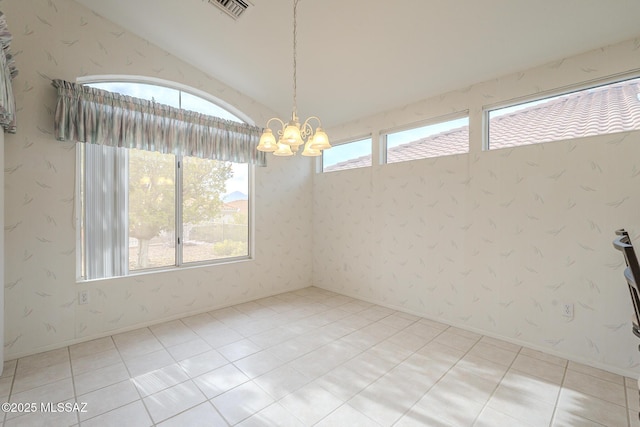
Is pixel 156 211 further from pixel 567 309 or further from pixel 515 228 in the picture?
pixel 567 309

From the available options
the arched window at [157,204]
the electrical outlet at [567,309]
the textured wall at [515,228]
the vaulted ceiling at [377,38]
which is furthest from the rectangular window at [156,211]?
the electrical outlet at [567,309]

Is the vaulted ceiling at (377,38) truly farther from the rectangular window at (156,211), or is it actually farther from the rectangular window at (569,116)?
the rectangular window at (156,211)

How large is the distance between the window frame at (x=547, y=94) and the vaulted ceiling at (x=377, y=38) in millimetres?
274

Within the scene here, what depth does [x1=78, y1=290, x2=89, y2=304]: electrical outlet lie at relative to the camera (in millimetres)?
2701

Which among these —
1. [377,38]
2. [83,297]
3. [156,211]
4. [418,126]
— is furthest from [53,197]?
[418,126]

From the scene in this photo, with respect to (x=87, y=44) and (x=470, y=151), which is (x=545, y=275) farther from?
(x=87, y=44)

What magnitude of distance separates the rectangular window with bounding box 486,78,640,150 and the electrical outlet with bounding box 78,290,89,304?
438 cm

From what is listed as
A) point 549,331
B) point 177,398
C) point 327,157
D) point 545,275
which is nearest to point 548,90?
point 545,275

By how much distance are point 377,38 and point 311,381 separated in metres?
3.02

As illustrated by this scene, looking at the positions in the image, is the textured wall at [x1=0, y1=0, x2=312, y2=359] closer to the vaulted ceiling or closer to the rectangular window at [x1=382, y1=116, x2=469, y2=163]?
the vaulted ceiling

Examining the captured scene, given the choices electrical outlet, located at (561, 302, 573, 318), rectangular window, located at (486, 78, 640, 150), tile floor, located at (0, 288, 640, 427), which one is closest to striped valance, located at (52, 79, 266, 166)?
tile floor, located at (0, 288, 640, 427)

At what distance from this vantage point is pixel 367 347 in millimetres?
2645

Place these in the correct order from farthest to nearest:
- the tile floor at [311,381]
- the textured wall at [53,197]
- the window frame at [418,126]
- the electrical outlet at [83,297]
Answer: the window frame at [418,126]
the electrical outlet at [83,297]
the textured wall at [53,197]
the tile floor at [311,381]

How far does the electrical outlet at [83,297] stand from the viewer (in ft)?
8.86
